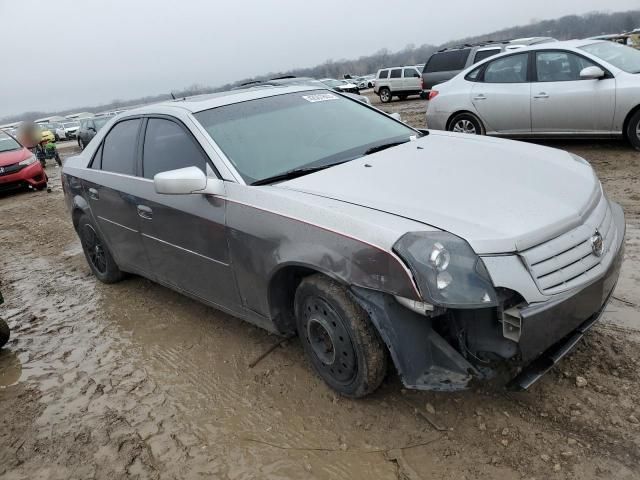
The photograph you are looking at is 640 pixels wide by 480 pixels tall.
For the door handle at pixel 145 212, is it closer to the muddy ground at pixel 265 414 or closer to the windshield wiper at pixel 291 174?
the muddy ground at pixel 265 414

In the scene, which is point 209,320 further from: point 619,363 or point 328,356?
point 619,363

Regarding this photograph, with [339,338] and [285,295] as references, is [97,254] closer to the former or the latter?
[285,295]

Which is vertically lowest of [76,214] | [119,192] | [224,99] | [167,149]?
[76,214]

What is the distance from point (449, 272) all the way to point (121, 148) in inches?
122

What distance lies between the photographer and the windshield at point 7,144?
12.1m

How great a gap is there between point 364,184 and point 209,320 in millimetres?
1876

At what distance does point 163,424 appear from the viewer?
9.71ft

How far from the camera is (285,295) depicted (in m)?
3.05

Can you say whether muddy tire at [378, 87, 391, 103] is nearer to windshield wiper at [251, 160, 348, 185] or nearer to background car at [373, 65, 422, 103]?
background car at [373, 65, 422, 103]

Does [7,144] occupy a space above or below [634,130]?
above

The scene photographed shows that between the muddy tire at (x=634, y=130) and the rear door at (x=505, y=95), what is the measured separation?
129 centimetres

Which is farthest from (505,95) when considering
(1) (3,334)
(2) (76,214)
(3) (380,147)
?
(1) (3,334)

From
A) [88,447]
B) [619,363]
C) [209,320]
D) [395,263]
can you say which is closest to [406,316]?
[395,263]

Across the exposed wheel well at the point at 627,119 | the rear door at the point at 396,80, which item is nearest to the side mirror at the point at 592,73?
the exposed wheel well at the point at 627,119
